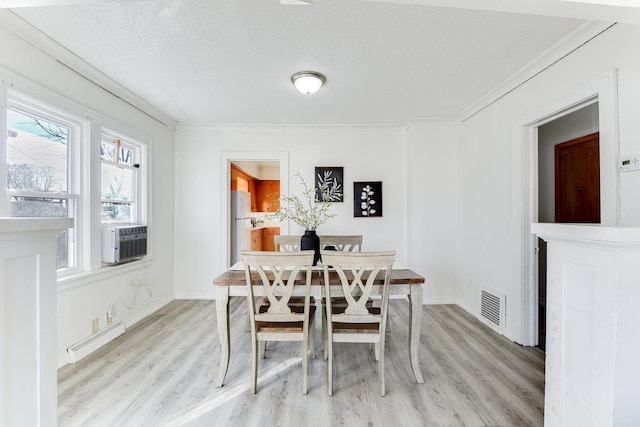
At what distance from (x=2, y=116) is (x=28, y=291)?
1909 millimetres

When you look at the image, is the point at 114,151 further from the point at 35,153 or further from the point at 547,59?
the point at 547,59

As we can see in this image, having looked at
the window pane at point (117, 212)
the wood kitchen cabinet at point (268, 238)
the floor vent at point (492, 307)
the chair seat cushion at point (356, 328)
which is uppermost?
the window pane at point (117, 212)

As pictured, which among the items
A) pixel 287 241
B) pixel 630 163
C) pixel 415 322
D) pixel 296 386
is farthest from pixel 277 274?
pixel 630 163

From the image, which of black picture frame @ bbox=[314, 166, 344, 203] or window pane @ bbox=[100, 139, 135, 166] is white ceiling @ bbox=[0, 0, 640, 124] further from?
black picture frame @ bbox=[314, 166, 344, 203]

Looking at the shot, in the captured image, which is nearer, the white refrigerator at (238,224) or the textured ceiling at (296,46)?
Result: the textured ceiling at (296,46)

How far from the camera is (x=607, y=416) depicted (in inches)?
39.9

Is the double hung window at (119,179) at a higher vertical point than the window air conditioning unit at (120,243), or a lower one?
higher

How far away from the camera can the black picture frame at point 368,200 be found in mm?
4082

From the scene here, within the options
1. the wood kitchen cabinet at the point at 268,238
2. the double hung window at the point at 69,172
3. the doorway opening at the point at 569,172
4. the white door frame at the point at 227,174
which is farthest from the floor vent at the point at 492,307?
the wood kitchen cabinet at the point at 268,238

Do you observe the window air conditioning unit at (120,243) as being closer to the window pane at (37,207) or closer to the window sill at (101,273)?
the window sill at (101,273)

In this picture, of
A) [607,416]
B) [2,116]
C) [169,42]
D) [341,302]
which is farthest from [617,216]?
[2,116]

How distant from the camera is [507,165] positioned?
285 cm

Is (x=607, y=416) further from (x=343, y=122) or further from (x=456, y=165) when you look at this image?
(x=343, y=122)

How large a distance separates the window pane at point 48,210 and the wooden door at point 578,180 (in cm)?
516
